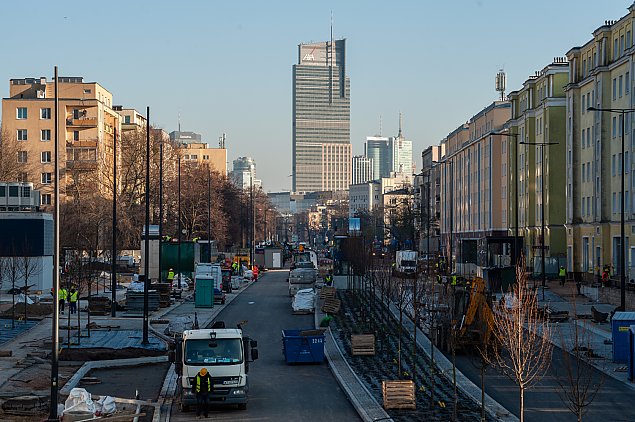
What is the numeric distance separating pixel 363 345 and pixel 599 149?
36.1 meters

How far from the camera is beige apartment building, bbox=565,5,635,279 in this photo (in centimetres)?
6044

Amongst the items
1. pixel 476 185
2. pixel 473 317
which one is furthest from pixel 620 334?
pixel 476 185

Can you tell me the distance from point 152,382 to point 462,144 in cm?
9648

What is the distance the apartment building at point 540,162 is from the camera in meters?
81.1

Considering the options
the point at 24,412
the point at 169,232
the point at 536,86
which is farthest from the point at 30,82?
the point at 24,412

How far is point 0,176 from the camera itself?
8562 centimetres

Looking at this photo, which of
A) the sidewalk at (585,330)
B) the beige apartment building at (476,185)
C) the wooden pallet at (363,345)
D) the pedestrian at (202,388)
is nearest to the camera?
the pedestrian at (202,388)

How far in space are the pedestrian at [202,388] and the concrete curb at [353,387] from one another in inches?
147

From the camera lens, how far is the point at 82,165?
10275 centimetres

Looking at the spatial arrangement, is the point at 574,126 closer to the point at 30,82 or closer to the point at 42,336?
the point at 42,336

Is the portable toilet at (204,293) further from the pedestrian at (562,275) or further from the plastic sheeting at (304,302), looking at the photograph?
the pedestrian at (562,275)

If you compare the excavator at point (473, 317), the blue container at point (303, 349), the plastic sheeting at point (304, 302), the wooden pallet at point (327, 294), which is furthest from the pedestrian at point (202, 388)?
the wooden pallet at point (327, 294)

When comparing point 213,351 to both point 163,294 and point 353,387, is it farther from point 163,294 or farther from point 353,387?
point 163,294

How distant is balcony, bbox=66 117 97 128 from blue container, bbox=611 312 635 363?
85.3 m
